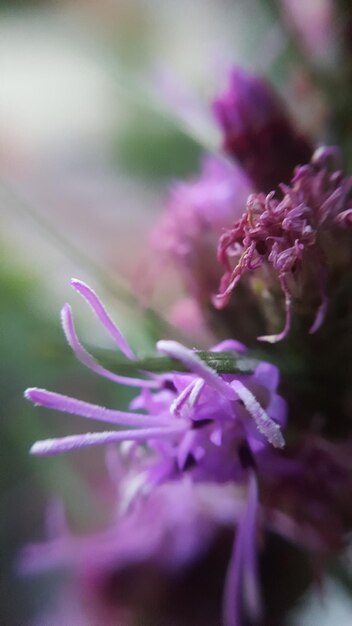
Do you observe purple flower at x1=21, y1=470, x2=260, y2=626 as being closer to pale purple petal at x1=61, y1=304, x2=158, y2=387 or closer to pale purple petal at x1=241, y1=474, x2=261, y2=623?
pale purple petal at x1=241, y1=474, x2=261, y2=623

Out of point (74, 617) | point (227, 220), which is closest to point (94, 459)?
point (74, 617)

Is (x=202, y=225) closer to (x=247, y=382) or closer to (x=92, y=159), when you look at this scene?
(x=247, y=382)

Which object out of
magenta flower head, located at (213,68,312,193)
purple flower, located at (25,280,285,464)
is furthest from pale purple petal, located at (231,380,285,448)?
magenta flower head, located at (213,68,312,193)

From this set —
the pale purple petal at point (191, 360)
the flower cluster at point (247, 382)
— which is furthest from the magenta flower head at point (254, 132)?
the pale purple petal at point (191, 360)

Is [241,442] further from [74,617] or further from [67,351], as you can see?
[74,617]

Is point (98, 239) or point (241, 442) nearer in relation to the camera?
point (241, 442)

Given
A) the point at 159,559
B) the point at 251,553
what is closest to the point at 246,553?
the point at 251,553
